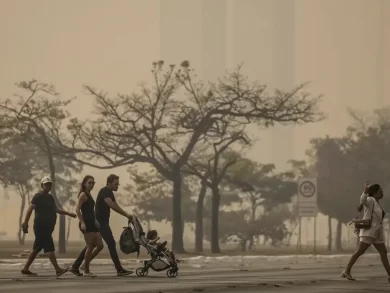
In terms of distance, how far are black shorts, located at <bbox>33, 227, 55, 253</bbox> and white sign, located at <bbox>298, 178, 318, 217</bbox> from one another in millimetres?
30001

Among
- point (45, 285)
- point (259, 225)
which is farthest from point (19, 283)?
point (259, 225)

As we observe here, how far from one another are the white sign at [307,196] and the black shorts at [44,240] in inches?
1181

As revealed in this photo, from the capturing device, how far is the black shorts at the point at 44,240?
74.1 feet

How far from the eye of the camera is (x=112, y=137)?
59562 millimetres

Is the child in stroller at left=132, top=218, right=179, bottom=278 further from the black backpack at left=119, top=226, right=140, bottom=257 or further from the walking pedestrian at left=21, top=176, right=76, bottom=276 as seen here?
the walking pedestrian at left=21, top=176, right=76, bottom=276

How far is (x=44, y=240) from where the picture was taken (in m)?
22.6

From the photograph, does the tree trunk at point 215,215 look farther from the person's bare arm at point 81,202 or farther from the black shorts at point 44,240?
the person's bare arm at point 81,202

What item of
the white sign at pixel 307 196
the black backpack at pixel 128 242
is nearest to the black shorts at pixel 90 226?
the black backpack at pixel 128 242

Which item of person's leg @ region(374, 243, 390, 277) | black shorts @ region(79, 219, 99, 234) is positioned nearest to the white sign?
black shorts @ region(79, 219, 99, 234)

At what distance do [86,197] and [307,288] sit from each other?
5.26 metres

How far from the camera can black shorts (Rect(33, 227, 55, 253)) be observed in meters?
22.6

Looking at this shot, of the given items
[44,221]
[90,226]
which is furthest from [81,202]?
[44,221]

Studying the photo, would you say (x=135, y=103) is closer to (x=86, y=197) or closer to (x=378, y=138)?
(x=378, y=138)

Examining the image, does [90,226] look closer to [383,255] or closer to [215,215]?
[383,255]
